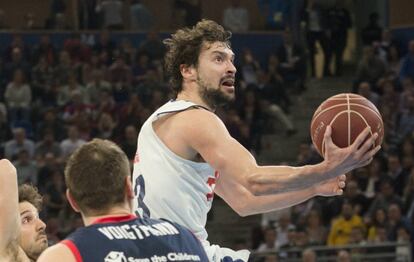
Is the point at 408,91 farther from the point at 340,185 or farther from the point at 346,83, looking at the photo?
the point at 340,185

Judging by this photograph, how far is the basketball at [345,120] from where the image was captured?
5.86 metres

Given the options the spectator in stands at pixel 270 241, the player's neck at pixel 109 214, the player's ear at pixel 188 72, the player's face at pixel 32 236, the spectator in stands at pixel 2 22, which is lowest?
the spectator in stands at pixel 270 241

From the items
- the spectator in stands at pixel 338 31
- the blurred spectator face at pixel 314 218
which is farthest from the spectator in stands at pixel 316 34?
the blurred spectator face at pixel 314 218

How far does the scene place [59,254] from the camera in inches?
171

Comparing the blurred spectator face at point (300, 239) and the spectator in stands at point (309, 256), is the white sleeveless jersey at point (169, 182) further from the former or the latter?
the blurred spectator face at point (300, 239)

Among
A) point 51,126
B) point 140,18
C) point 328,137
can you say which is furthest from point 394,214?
point 328,137

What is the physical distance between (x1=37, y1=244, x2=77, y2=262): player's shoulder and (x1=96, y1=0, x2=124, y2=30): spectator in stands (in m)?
19.5

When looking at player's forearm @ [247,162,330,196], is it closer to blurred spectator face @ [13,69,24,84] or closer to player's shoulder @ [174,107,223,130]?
player's shoulder @ [174,107,223,130]

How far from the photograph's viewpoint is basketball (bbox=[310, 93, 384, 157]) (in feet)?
19.2

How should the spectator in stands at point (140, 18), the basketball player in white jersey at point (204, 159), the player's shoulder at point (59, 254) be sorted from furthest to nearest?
1. the spectator in stands at point (140, 18)
2. the basketball player in white jersey at point (204, 159)
3. the player's shoulder at point (59, 254)

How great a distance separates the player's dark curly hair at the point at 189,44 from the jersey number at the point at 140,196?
0.68 meters

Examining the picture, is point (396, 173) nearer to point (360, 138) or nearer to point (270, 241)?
point (270, 241)

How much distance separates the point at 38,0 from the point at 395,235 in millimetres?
12167

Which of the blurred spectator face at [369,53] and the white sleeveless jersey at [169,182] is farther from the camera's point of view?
the blurred spectator face at [369,53]
